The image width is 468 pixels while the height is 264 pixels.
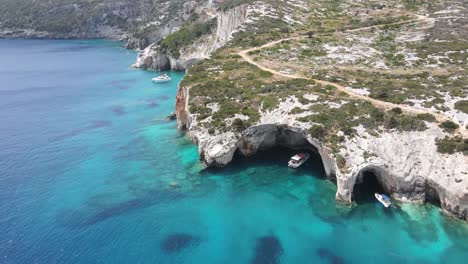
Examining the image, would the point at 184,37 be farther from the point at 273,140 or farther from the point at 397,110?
the point at 397,110

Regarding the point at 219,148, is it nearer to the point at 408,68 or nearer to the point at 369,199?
the point at 369,199

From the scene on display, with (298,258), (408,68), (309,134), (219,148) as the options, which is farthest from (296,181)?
(408,68)

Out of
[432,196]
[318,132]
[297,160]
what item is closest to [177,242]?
[297,160]

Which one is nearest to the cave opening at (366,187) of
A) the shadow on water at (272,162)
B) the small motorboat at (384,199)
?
the small motorboat at (384,199)

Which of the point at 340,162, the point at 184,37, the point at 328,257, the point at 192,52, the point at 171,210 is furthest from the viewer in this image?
the point at 184,37

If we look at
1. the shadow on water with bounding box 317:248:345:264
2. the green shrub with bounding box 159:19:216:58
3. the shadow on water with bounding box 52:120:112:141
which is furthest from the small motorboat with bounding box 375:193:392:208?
the green shrub with bounding box 159:19:216:58

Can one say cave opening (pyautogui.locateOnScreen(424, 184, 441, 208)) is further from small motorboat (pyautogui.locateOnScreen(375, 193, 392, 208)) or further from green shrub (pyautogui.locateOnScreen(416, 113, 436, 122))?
green shrub (pyautogui.locateOnScreen(416, 113, 436, 122))

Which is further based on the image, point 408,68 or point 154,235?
point 408,68
